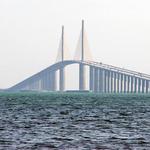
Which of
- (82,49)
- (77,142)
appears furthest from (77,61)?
(77,142)

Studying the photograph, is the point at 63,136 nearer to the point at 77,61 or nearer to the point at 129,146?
the point at 129,146

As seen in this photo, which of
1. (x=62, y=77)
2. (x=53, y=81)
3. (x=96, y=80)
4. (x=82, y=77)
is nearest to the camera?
(x=82, y=77)

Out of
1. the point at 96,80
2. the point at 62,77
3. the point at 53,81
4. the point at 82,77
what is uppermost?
the point at 62,77

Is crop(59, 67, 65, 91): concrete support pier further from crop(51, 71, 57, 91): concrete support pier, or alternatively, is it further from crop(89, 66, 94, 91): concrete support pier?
crop(89, 66, 94, 91): concrete support pier

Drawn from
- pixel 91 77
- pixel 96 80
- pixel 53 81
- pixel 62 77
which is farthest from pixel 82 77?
pixel 53 81

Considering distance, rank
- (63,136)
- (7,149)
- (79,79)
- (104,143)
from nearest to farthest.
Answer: (7,149), (104,143), (63,136), (79,79)

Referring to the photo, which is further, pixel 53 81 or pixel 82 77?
pixel 53 81

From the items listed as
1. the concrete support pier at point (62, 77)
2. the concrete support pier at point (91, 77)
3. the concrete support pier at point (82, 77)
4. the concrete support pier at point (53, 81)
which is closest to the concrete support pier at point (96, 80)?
the concrete support pier at point (91, 77)

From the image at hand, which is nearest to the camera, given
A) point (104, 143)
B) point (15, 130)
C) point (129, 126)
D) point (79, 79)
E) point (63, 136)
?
point (104, 143)

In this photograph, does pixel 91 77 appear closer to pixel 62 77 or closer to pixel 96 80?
pixel 96 80

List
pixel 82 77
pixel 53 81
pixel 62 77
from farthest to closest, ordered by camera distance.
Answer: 1. pixel 53 81
2. pixel 62 77
3. pixel 82 77

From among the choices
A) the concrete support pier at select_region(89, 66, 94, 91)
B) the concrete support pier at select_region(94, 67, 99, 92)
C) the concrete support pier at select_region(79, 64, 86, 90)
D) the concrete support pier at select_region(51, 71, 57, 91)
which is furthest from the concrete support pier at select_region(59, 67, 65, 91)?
the concrete support pier at select_region(94, 67, 99, 92)
